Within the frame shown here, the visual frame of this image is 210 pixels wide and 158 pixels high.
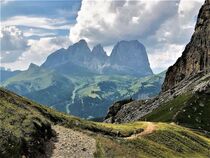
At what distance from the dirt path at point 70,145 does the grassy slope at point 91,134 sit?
169cm

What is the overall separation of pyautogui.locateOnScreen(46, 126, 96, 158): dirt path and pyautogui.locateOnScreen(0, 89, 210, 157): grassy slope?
169cm

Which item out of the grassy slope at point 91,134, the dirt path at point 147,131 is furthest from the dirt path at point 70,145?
the dirt path at point 147,131

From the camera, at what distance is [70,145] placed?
258ft

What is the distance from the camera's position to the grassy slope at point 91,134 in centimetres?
A: 6719

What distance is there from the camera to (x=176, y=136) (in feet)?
358

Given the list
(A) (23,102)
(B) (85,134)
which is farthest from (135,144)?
(A) (23,102)

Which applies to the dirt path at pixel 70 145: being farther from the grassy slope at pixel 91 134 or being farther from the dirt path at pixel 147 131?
the dirt path at pixel 147 131

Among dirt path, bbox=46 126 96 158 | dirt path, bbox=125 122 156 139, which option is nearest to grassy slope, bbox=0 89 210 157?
dirt path, bbox=125 122 156 139

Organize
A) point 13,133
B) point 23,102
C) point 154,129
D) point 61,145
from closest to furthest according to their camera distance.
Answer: point 13,133 → point 61,145 → point 23,102 → point 154,129

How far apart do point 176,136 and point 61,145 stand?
4057 cm

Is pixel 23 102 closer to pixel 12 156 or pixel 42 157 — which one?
pixel 42 157

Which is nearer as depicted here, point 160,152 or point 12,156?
point 12,156

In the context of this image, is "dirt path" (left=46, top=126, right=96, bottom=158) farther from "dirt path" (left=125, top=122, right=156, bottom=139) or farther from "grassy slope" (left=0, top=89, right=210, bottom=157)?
"dirt path" (left=125, top=122, right=156, bottom=139)

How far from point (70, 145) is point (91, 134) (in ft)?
36.7
